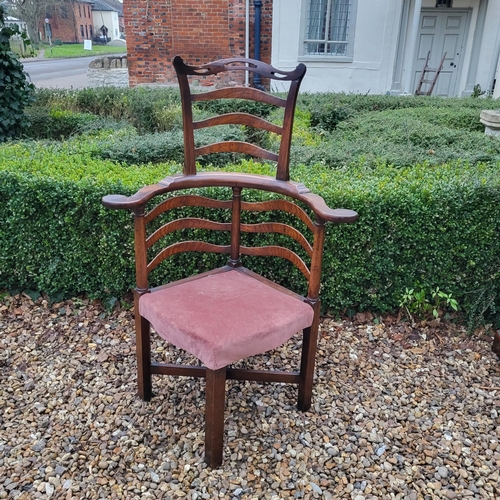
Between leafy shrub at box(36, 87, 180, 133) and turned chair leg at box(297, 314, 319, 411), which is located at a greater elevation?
leafy shrub at box(36, 87, 180, 133)

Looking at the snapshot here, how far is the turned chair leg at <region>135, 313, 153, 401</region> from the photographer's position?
6.54ft

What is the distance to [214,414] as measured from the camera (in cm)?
171

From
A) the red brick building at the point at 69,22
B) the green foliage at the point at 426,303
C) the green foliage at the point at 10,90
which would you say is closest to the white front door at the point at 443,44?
the green foliage at the point at 10,90

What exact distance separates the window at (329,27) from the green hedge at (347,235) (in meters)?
8.53

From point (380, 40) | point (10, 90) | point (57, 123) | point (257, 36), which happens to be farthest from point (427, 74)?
point (10, 90)

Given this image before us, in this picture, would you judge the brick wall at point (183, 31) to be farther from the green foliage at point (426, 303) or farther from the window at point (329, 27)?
the green foliage at point (426, 303)

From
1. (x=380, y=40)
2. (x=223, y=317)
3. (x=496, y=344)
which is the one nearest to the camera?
(x=223, y=317)

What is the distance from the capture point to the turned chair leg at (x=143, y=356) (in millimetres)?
1993

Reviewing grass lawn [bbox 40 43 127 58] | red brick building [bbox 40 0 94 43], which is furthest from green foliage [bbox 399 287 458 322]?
red brick building [bbox 40 0 94 43]

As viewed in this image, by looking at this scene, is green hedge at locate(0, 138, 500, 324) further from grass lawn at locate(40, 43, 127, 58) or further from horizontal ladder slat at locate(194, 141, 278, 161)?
grass lawn at locate(40, 43, 127, 58)

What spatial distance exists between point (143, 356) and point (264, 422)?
0.58 metres

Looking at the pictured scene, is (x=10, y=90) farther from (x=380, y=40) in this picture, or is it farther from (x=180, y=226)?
(x=380, y=40)

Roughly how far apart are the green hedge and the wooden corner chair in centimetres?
61

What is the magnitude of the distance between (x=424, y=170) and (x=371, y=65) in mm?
8201
